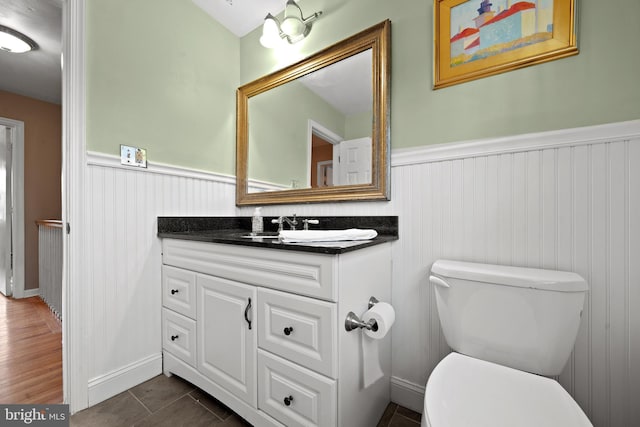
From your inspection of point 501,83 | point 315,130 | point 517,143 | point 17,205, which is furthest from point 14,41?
point 517,143

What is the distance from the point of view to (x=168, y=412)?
4.07 ft

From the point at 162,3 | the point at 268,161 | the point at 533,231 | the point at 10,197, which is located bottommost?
the point at 533,231

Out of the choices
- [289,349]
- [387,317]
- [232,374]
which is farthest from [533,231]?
[232,374]

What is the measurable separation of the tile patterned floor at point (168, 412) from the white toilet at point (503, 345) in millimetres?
512

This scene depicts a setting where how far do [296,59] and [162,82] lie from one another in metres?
0.83

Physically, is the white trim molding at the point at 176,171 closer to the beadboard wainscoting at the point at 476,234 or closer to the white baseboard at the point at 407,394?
the beadboard wainscoting at the point at 476,234

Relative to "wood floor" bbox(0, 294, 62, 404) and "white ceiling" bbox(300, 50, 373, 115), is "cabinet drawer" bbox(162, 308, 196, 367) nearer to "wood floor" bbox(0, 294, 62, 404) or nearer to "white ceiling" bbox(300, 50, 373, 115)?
"wood floor" bbox(0, 294, 62, 404)

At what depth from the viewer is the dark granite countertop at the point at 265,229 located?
Result: 997mm

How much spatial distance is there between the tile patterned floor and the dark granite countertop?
814mm

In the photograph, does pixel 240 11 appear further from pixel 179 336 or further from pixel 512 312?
pixel 512 312

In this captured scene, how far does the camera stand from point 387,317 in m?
0.98

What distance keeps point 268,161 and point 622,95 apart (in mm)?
1716

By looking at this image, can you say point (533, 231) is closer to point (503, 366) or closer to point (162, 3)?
point (503, 366)

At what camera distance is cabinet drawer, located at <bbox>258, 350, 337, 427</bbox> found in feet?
2.99
